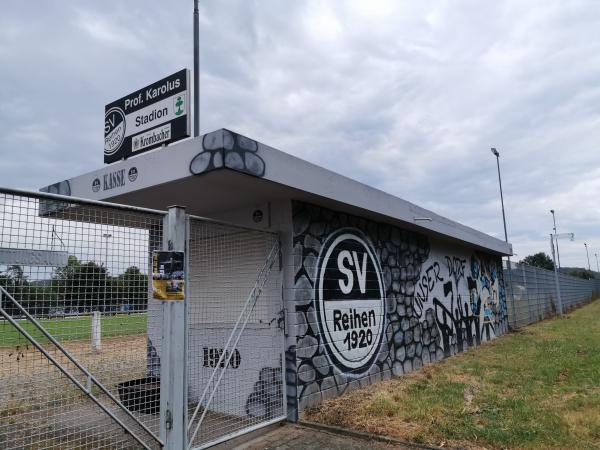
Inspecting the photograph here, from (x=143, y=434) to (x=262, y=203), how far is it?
9.84 feet

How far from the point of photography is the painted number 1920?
678 cm

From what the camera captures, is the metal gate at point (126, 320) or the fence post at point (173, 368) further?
the fence post at point (173, 368)

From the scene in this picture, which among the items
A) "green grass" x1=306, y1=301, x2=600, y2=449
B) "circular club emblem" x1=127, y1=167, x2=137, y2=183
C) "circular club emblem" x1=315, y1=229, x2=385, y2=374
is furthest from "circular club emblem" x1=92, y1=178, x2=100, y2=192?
"green grass" x1=306, y1=301, x2=600, y2=449

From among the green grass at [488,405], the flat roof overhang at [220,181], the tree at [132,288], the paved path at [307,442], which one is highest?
the flat roof overhang at [220,181]

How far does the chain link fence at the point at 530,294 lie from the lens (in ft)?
52.4

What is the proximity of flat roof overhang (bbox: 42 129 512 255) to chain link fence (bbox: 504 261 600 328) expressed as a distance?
10.7 meters

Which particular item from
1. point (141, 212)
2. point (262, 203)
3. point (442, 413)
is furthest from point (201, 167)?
point (442, 413)

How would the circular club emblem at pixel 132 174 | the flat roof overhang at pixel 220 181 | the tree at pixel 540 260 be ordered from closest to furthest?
the flat roof overhang at pixel 220 181 < the circular club emblem at pixel 132 174 < the tree at pixel 540 260

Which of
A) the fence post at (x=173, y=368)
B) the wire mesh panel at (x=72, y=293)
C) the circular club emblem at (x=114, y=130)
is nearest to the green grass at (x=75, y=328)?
the wire mesh panel at (x=72, y=293)

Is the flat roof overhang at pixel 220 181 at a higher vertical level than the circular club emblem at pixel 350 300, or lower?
higher

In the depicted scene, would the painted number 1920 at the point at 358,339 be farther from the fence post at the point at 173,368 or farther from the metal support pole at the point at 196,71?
the metal support pole at the point at 196,71

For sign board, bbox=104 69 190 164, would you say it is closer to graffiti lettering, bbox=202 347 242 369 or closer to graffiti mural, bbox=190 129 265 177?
graffiti mural, bbox=190 129 265 177

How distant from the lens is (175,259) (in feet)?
13.7

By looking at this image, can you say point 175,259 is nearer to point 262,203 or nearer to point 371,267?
point 262,203
